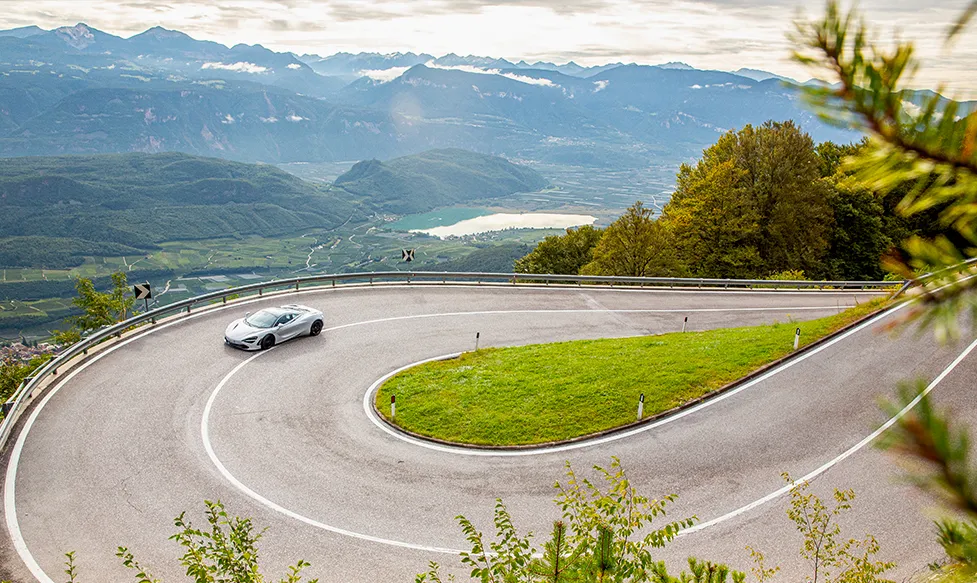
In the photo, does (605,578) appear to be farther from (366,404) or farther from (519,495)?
(366,404)

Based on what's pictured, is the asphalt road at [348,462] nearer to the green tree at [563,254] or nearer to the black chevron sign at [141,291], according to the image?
the black chevron sign at [141,291]

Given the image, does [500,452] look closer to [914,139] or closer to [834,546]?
[834,546]

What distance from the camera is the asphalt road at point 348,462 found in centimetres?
1315

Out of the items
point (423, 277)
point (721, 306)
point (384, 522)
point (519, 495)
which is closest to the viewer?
point (384, 522)

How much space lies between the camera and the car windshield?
79.0ft

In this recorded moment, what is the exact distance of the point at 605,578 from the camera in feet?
17.8

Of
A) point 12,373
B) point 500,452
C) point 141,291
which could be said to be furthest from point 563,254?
point 12,373

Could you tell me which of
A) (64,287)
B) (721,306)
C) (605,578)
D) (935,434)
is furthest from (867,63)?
(64,287)

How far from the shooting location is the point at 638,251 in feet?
145

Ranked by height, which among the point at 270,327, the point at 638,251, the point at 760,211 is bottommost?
the point at 638,251

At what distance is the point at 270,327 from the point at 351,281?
12458mm

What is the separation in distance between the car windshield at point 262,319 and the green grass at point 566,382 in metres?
5.88

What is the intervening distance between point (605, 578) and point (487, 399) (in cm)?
1437

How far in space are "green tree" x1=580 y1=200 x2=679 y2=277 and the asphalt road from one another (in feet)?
66.2
